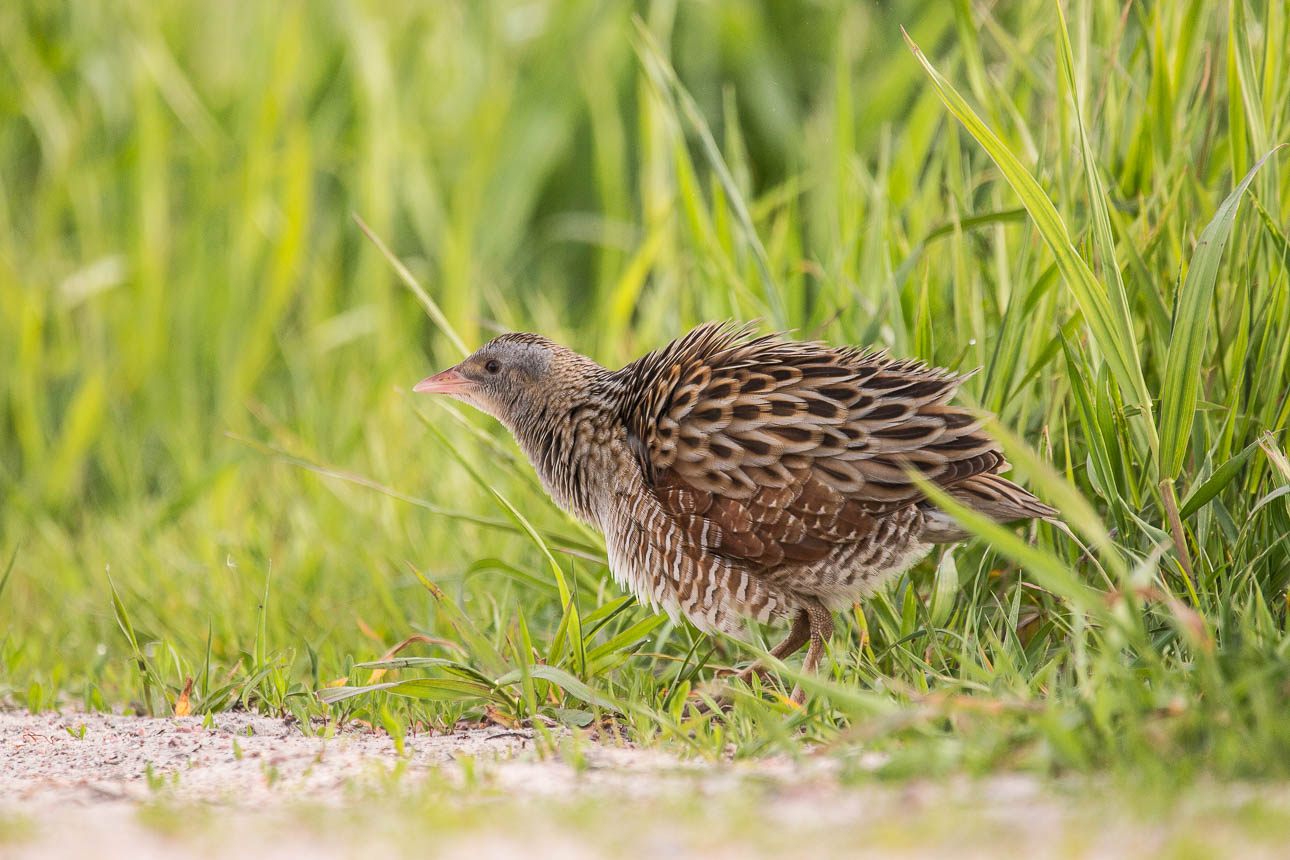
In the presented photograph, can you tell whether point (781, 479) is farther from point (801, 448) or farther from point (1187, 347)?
point (1187, 347)

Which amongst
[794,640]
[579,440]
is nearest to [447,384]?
[579,440]

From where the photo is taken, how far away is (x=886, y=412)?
332 cm

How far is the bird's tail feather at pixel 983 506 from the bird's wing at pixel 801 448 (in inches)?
2.0

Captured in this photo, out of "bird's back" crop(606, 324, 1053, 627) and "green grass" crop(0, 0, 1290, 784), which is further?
"bird's back" crop(606, 324, 1053, 627)

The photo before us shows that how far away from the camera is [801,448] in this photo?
3.28m

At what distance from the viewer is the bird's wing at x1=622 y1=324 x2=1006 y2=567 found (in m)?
3.25

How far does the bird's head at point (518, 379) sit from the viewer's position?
405cm

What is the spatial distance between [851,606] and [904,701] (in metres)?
0.61

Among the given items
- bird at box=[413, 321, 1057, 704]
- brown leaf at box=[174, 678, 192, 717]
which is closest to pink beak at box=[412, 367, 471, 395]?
bird at box=[413, 321, 1057, 704]

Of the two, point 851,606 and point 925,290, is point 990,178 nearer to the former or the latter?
point 925,290

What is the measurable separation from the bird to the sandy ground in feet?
2.03

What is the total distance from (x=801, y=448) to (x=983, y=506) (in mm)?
481

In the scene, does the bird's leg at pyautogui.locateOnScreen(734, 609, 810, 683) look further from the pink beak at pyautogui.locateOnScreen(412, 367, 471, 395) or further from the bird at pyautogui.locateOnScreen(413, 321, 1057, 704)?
the pink beak at pyautogui.locateOnScreen(412, 367, 471, 395)

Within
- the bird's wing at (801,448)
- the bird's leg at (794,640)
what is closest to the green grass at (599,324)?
the bird's leg at (794,640)
